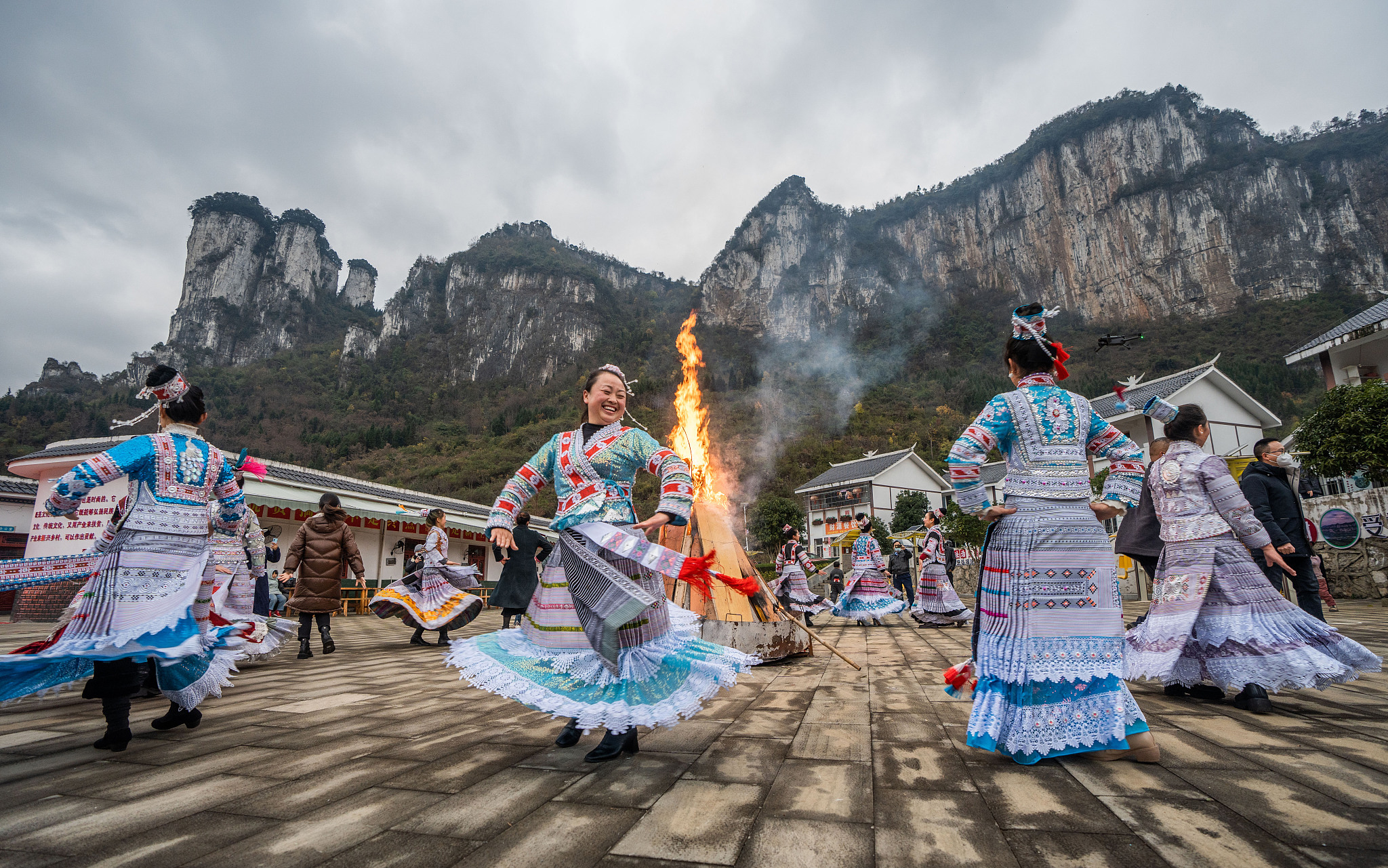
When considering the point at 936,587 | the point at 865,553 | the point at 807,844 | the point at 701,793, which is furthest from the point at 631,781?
the point at 865,553

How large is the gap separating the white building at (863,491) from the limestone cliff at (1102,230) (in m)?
53.2

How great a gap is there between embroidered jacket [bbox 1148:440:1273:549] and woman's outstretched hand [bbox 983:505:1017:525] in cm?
179

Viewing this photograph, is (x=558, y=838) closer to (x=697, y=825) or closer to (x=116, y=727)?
(x=697, y=825)

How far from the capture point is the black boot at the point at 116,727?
2.86 m

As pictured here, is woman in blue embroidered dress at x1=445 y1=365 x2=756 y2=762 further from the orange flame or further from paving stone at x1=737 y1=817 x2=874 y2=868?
the orange flame

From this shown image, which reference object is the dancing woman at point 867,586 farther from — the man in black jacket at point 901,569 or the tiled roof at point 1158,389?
the tiled roof at point 1158,389

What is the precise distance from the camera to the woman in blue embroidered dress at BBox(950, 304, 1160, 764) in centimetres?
243

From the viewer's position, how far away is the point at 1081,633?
100.0 inches

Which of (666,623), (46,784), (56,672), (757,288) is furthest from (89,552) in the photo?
(757,288)

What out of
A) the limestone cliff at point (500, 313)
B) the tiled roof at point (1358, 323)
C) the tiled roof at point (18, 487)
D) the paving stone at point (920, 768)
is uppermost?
the limestone cliff at point (500, 313)

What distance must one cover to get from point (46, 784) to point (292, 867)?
164 centimetres

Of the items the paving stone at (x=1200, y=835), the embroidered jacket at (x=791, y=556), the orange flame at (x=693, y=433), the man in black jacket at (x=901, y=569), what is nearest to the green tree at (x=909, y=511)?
the man in black jacket at (x=901, y=569)

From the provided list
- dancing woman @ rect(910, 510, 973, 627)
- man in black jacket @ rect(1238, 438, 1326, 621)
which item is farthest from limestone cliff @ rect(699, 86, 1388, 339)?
man in black jacket @ rect(1238, 438, 1326, 621)

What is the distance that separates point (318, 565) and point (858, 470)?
119 feet
